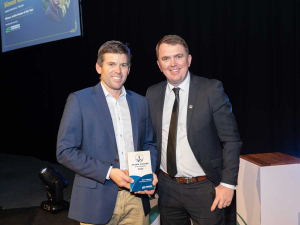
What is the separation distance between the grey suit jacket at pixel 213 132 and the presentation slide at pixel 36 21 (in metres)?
3.75

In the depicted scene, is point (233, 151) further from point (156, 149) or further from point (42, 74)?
point (42, 74)

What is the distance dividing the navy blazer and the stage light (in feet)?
6.92

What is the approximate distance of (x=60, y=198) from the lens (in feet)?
11.9

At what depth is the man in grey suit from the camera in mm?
1709

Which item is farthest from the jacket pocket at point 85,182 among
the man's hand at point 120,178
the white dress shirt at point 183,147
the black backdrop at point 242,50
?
the black backdrop at point 242,50

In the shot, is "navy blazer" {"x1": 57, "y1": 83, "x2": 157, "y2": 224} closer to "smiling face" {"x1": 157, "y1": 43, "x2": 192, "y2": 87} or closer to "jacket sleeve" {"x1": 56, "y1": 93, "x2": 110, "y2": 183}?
"jacket sleeve" {"x1": 56, "y1": 93, "x2": 110, "y2": 183}

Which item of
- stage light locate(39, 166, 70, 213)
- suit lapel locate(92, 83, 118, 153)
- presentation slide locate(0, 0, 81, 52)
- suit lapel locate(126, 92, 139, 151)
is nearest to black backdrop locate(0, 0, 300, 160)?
presentation slide locate(0, 0, 81, 52)

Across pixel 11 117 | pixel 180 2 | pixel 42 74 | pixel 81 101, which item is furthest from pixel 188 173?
pixel 11 117

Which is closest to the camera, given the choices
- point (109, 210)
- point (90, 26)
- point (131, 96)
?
point (109, 210)

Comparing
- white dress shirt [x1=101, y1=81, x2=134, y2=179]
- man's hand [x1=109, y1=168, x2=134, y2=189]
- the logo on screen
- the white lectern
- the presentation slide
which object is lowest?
the white lectern

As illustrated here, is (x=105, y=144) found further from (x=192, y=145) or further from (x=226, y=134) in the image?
(x=226, y=134)

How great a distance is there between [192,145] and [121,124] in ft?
1.53

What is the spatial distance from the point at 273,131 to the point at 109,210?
12.5 ft

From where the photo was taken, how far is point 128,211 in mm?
1678
